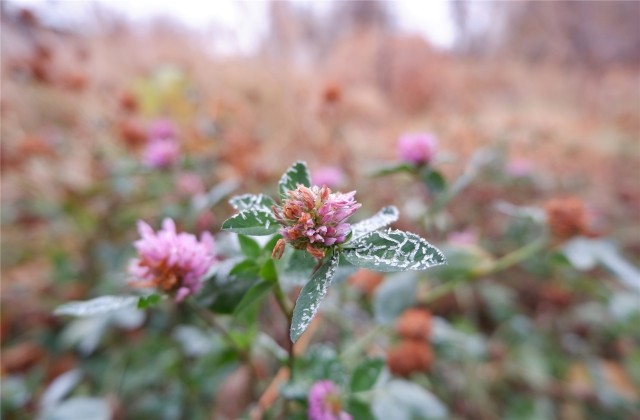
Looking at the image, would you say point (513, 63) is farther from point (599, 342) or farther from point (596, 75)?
point (599, 342)

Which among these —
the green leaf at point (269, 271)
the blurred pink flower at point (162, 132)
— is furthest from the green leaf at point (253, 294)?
the blurred pink flower at point (162, 132)

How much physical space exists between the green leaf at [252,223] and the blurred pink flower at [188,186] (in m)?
0.62

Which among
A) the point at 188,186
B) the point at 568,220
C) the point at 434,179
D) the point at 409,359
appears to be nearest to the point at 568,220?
the point at 568,220

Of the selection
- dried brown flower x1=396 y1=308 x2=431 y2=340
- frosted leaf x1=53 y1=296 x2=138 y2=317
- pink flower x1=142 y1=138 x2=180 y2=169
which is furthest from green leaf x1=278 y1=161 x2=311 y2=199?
pink flower x1=142 y1=138 x2=180 y2=169

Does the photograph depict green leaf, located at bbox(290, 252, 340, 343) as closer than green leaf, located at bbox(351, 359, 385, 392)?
Yes

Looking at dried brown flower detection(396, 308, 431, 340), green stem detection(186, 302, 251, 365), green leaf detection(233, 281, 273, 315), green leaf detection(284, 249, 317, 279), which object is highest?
green leaf detection(284, 249, 317, 279)

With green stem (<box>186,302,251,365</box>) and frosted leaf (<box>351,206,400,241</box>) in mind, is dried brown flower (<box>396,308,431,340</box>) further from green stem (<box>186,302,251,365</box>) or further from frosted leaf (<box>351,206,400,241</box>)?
frosted leaf (<box>351,206,400,241</box>)

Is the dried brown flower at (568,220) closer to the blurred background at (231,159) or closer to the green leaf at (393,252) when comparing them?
the blurred background at (231,159)

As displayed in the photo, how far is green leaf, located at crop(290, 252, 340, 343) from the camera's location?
27cm

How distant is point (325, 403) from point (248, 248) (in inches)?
6.7

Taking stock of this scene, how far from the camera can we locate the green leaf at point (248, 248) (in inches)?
15.1

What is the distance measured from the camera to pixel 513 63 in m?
4.26

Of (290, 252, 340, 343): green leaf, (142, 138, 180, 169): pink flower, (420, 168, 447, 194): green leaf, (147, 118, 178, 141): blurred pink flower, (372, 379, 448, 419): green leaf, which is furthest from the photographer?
(147, 118, 178, 141): blurred pink flower

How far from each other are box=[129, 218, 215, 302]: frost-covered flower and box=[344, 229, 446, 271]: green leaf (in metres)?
0.15
